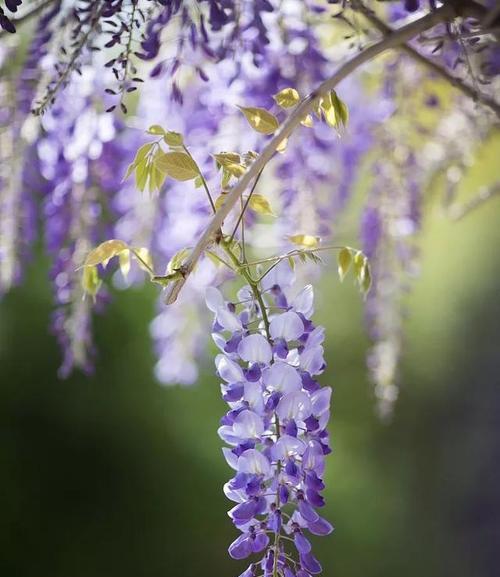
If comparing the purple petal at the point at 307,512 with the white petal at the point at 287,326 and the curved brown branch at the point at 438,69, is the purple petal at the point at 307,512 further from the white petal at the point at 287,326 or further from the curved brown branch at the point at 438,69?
the curved brown branch at the point at 438,69

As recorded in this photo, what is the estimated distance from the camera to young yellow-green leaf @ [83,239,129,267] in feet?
1.40

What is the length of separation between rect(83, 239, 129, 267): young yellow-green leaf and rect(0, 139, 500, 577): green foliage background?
151 cm

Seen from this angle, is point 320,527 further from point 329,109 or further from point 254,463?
point 329,109

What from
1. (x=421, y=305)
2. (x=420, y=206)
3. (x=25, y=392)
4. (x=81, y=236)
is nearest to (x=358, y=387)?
(x=421, y=305)

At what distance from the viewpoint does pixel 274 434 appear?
0.41 metres

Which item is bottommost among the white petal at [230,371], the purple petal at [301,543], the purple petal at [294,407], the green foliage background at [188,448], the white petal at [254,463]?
the purple petal at [301,543]

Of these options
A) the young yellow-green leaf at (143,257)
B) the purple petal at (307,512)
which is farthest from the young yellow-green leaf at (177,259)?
the purple petal at (307,512)

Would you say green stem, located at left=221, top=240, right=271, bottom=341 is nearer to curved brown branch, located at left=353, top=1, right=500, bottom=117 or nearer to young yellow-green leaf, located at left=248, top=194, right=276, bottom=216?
young yellow-green leaf, located at left=248, top=194, right=276, bottom=216

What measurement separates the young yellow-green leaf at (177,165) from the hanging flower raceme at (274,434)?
0.06 metres

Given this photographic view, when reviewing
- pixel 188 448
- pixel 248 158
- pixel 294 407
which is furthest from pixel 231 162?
pixel 188 448

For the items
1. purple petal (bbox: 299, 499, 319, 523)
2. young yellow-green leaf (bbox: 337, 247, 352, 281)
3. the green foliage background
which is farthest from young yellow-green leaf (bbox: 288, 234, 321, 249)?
the green foliage background

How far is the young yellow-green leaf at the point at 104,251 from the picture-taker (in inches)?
16.8

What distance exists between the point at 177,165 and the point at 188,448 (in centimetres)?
166

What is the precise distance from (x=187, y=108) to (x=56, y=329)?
23 cm
